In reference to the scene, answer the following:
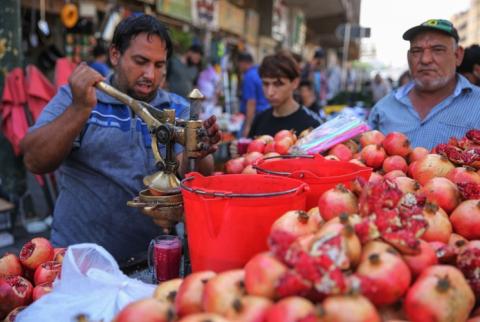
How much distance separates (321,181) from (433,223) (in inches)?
15.6

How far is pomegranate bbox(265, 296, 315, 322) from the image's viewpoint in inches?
36.4

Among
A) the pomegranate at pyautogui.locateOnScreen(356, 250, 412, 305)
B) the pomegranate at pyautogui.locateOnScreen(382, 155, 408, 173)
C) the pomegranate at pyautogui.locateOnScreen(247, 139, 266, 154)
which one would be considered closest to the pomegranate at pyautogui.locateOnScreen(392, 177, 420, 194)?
the pomegranate at pyautogui.locateOnScreen(382, 155, 408, 173)

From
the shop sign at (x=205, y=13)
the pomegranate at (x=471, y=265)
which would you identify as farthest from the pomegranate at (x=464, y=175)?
the shop sign at (x=205, y=13)

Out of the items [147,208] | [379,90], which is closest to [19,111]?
[147,208]

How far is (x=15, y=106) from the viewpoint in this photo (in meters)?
5.02

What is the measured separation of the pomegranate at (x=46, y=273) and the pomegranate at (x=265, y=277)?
917mm

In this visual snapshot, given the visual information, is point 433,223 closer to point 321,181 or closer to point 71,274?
point 321,181

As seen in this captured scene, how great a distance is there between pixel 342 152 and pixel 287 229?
124 centimetres

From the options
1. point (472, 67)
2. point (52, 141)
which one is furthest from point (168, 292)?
point (472, 67)

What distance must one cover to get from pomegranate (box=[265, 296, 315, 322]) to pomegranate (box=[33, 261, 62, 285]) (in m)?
1.00

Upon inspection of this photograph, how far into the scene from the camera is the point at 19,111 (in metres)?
5.01

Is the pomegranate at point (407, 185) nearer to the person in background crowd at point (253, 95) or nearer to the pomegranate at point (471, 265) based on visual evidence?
the pomegranate at point (471, 265)

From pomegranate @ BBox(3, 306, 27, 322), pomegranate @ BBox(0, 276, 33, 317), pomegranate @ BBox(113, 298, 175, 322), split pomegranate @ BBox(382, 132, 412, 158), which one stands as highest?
split pomegranate @ BBox(382, 132, 412, 158)

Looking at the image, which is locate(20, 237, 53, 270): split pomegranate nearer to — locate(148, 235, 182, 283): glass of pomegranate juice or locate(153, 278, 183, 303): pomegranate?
locate(148, 235, 182, 283): glass of pomegranate juice
